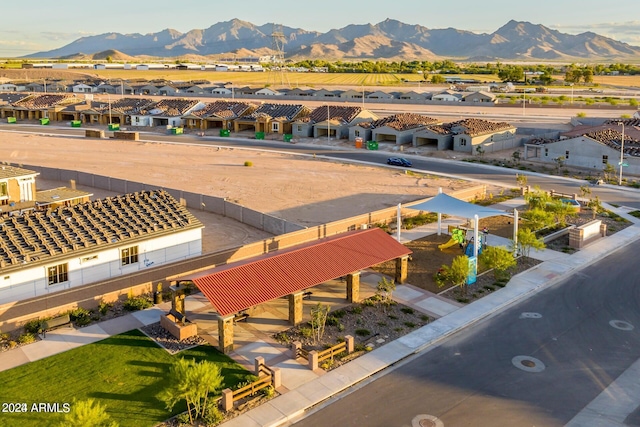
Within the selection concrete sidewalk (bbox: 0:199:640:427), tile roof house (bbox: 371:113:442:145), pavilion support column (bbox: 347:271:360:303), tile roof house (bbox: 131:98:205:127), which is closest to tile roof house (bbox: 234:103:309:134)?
tile roof house (bbox: 131:98:205:127)

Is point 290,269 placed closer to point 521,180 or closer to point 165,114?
point 521,180

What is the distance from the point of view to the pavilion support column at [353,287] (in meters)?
30.2

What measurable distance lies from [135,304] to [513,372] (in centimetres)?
1806

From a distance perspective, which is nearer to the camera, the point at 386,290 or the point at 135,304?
the point at 135,304

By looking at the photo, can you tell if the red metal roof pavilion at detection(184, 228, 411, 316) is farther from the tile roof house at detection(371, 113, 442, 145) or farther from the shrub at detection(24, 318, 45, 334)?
the tile roof house at detection(371, 113, 442, 145)

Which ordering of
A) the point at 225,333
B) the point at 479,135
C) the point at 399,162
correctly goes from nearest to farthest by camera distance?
the point at 225,333 → the point at 399,162 → the point at 479,135

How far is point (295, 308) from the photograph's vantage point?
27.6 meters

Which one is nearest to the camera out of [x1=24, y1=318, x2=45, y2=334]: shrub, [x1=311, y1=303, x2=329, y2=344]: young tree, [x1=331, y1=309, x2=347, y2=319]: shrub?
[x1=311, y1=303, x2=329, y2=344]: young tree

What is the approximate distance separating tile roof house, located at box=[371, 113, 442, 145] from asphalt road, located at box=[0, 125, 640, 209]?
19.5ft

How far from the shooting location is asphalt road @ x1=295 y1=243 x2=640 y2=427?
21.0m

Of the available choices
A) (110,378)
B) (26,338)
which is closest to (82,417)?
(110,378)

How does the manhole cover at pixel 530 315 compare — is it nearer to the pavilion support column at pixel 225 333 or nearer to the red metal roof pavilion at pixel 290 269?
the red metal roof pavilion at pixel 290 269

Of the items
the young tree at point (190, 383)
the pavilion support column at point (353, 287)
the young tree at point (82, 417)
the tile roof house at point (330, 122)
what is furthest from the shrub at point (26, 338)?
the tile roof house at point (330, 122)

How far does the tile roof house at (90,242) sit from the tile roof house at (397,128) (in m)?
56.1
